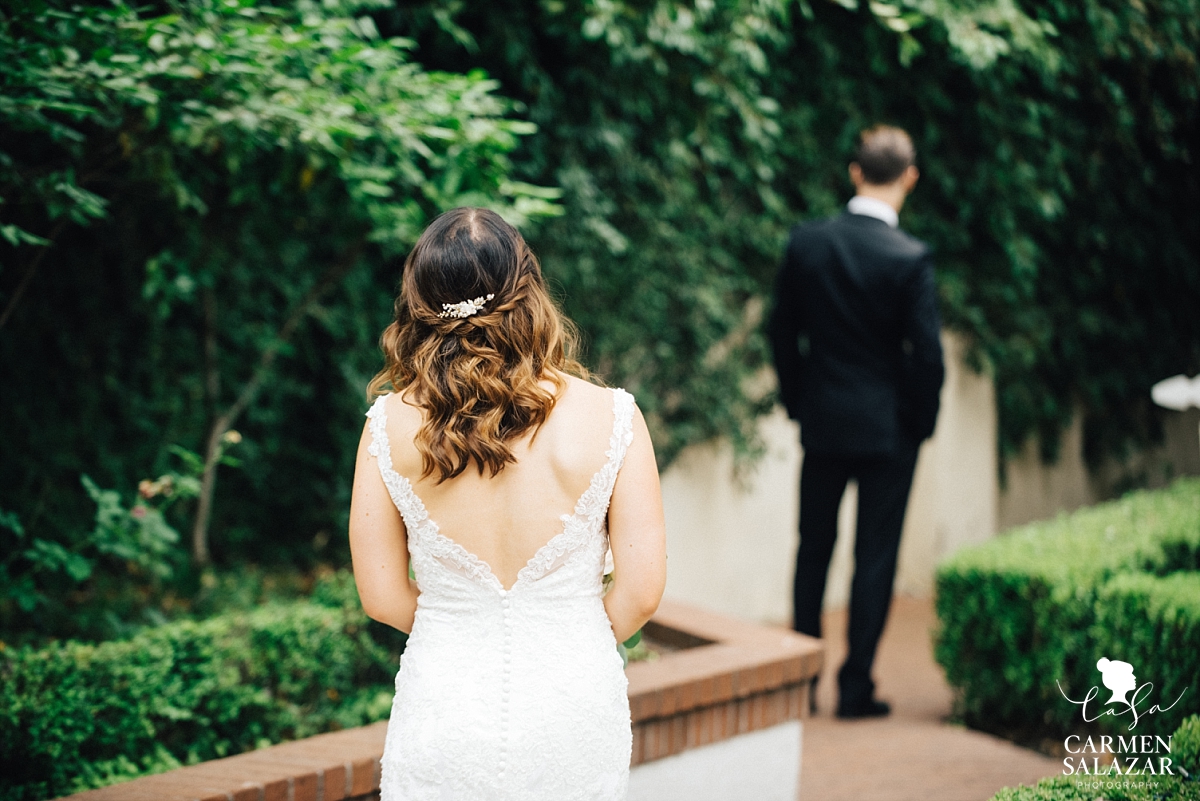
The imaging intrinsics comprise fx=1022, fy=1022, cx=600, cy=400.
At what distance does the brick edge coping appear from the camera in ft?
8.38

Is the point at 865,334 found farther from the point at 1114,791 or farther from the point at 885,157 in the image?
the point at 1114,791

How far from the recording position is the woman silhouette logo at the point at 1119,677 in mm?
3529

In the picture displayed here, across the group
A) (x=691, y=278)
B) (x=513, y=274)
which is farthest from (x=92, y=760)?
(x=691, y=278)

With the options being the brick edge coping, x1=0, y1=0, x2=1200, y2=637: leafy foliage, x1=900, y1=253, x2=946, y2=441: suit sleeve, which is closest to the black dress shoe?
the brick edge coping

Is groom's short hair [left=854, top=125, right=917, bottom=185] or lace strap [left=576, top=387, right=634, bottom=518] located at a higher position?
groom's short hair [left=854, top=125, right=917, bottom=185]

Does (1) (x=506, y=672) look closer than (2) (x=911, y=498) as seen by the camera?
Yes

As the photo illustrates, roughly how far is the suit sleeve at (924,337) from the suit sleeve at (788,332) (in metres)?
0.48

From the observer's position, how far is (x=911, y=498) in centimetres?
718

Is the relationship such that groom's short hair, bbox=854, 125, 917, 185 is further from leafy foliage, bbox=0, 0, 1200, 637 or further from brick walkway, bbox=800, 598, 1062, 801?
brick walkway, bbox=800, 598, 1062, 801

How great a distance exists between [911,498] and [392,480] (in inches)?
227

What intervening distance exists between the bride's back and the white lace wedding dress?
0.07ft

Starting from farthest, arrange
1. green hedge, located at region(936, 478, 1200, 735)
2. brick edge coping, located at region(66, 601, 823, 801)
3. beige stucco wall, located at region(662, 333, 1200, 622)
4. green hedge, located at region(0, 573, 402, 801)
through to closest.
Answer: beige stucco wall, located at region(662, 333, 1200, 622) < green hedge, located at region(936, 478, 1200, 735) < green hedge, located at region(0, 573, 402, 801) < brick edge coping, located at region(66, 601, 823, 801)

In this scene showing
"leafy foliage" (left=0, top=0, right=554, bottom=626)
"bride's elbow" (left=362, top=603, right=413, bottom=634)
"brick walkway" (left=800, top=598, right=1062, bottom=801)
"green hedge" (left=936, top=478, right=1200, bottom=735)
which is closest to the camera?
"bride's elbow" (left=362, top=603, right=413, bottom=634)

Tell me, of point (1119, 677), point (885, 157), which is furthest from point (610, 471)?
point (885, 157)
